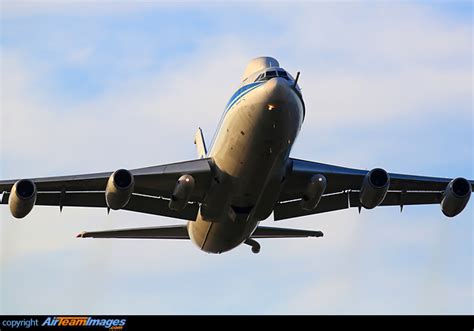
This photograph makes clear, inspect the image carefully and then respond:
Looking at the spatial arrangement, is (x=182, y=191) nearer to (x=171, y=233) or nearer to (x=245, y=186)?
(x=245, y=186)

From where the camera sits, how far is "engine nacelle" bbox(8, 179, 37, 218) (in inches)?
1623

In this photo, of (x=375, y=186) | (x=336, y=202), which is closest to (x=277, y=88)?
(x=375, y=186)

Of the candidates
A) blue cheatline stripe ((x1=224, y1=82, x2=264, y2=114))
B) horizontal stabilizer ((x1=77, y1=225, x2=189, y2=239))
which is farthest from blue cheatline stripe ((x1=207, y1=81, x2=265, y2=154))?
horizontal stabilizer ((x1=77, y1=225, x2=189, y2=239))

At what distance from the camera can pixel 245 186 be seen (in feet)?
135

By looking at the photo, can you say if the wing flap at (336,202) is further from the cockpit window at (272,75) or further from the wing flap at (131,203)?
the cockpit window at (272,75)

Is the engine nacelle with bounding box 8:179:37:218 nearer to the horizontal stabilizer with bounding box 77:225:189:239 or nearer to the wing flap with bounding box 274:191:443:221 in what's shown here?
the horizontal stabilizer with bounding box 77:225:189:239

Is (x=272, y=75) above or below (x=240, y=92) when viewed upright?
above

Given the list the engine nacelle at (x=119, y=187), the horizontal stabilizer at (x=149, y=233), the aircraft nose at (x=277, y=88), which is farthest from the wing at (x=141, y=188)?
the aircraft nose at (x=277, y=88)

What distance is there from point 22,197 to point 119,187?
3.66m

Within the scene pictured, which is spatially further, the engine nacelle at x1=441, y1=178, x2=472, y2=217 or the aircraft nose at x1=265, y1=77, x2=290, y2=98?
the engine nacelle at x1=441, y1=178, x2=472, y2=217

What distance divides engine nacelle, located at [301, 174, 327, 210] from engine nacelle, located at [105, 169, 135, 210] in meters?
6.80

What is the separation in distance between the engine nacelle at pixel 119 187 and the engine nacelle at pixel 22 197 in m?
2.84

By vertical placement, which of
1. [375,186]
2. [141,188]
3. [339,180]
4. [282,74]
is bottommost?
[141,188]
